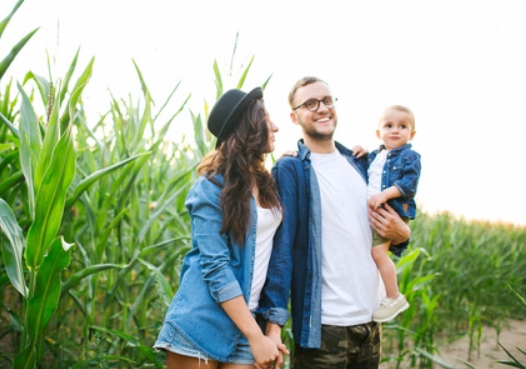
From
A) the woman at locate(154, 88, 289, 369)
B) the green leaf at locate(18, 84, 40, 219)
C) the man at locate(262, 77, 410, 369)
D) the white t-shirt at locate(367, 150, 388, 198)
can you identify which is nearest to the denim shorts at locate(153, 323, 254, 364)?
the woman at locate(154, 88, 289, 369)

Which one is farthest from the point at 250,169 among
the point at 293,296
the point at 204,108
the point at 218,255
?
the point at 204,108

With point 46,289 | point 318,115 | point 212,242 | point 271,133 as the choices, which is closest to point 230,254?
point 212,242

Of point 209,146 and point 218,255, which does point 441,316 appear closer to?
point 209,146

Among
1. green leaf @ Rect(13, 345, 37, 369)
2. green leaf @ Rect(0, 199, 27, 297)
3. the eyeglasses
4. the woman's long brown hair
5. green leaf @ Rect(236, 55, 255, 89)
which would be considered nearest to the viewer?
green leaf @ Rect(0, 199, 27, 297)

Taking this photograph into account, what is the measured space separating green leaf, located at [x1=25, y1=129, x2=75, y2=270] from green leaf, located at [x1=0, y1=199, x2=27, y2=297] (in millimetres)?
24

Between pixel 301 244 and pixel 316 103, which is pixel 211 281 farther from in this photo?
pixel 316 103

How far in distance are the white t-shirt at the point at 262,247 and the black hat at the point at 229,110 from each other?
0.92ft

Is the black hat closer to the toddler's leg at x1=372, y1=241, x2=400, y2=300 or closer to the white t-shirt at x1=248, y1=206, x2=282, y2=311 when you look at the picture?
the white t-shirt at x1=248, y1=206, x2=282, y2=311

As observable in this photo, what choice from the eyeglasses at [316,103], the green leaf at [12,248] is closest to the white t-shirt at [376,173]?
the eyeglasses at [316,103]

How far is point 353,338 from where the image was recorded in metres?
1.56

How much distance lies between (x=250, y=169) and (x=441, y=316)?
2.99 metres

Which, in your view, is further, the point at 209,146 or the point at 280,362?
the point at 209,146

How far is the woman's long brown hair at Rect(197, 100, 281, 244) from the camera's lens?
1304 millimetres

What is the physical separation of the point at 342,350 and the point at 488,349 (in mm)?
2131
